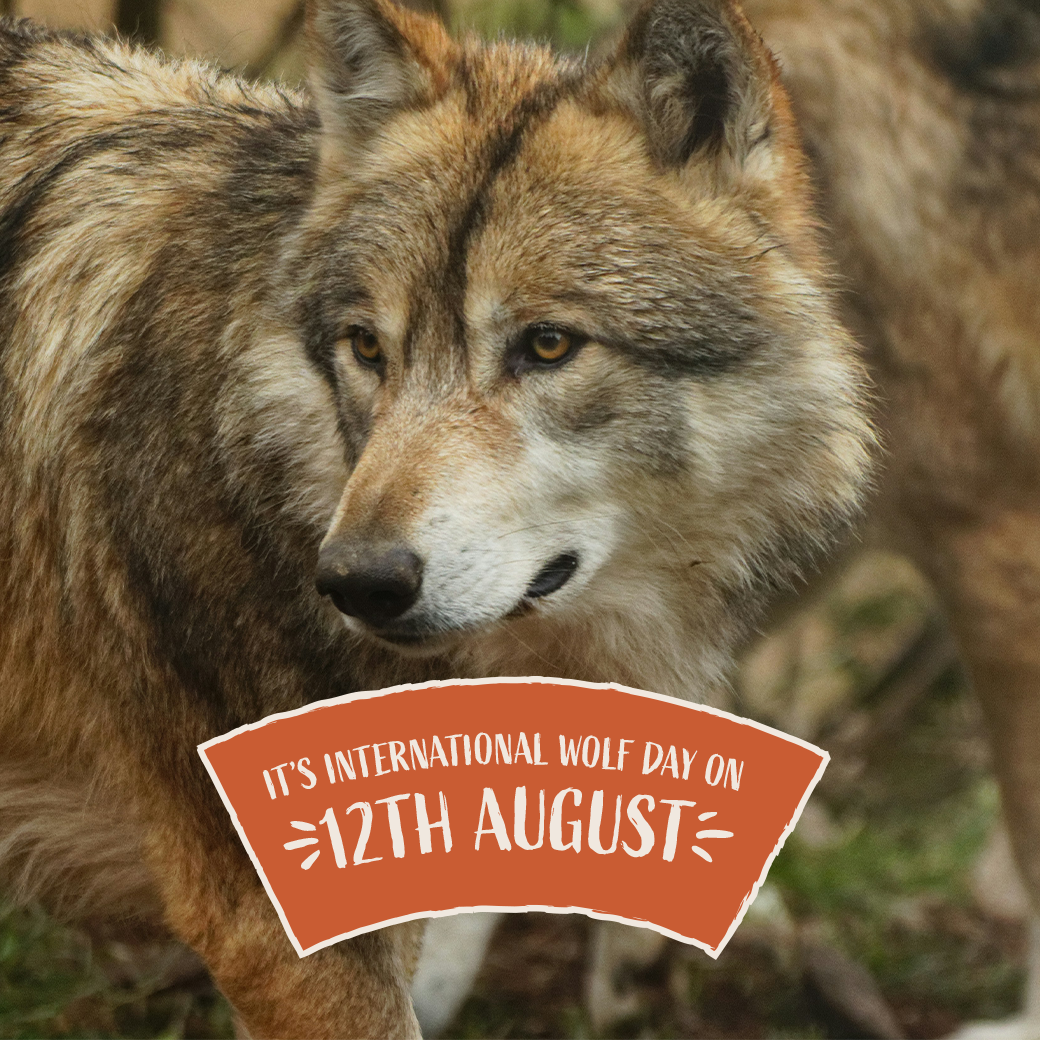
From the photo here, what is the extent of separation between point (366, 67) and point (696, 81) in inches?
25.7

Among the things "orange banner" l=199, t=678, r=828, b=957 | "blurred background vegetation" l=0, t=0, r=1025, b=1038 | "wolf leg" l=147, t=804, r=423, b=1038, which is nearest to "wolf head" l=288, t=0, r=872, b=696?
"orange banner" l=199, t=678, r=828, b=957

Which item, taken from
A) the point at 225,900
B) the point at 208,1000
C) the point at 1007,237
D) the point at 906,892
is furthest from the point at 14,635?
the point at 906,892

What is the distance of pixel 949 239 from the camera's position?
13.8ft

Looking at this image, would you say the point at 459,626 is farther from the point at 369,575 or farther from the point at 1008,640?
the point at 1008,640

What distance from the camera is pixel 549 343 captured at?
103 inches

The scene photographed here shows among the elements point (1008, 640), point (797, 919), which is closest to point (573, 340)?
point (1008, 640)

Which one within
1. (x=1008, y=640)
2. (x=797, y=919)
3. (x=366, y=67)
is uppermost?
(x=366, y=67)

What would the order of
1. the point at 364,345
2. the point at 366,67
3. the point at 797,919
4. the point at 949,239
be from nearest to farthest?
the point at 364,345 < the point at 366,67 < the point at 949,239 < the point at 797,919

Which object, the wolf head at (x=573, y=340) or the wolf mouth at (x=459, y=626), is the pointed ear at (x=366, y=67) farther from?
the wolf mouth at (x=459, y=626)

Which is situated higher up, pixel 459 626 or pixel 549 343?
pixel 549 343

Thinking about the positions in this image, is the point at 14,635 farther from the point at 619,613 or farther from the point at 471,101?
the point at 471,101

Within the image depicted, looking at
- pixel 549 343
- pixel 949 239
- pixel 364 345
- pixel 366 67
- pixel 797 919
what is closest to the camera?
pixel 549 343

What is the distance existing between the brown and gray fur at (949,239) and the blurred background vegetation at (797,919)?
776mm

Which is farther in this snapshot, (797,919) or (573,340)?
(797,919)
